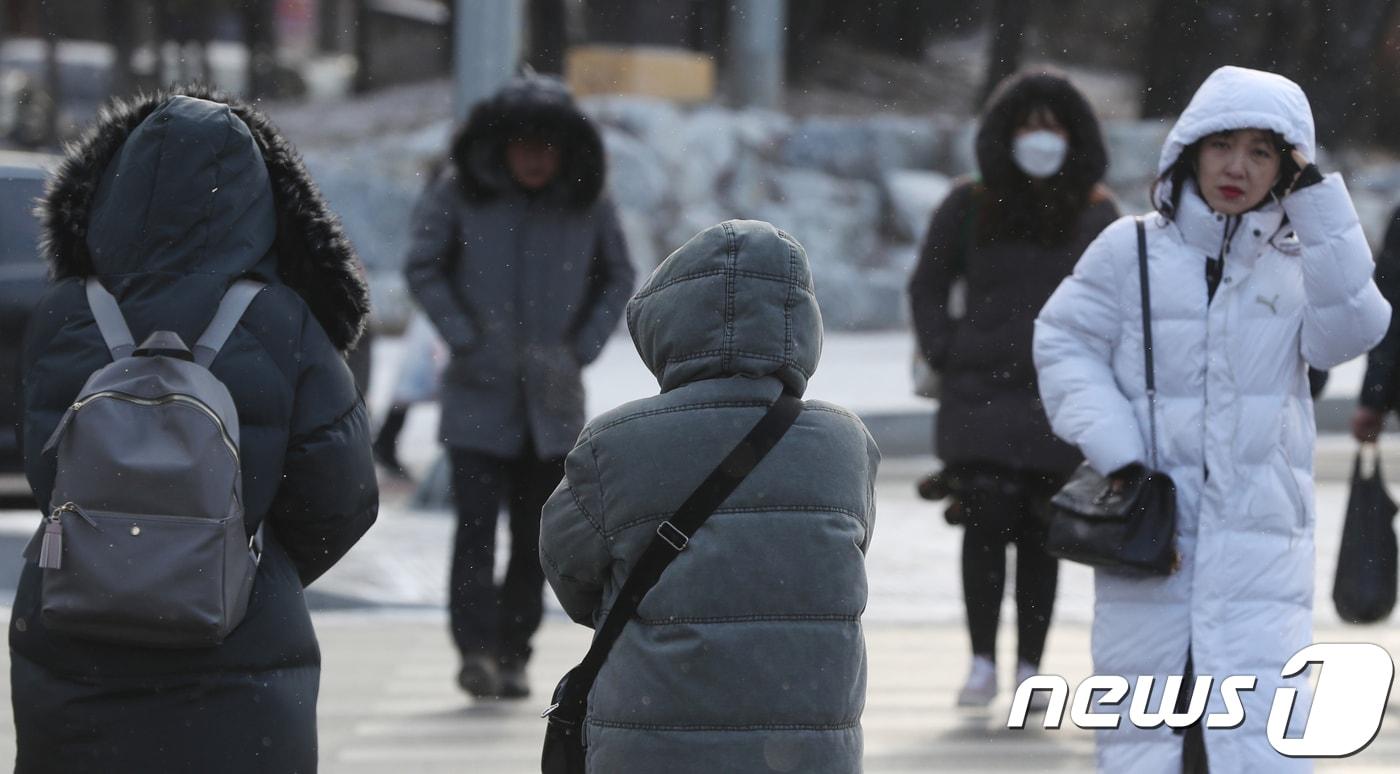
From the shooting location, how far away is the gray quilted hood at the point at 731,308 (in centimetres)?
324

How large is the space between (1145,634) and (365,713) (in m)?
2.94

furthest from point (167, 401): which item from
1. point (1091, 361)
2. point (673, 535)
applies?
point (1091, 361)

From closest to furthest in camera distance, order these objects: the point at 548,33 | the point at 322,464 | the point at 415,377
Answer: the point at 322,464 < the point at 415,377 < the point at 548,33

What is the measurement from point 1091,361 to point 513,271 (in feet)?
8.08

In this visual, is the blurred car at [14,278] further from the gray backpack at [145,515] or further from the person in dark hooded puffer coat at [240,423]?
the gray backpack at [145,515]

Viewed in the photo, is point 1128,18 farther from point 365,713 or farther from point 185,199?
point 185,199

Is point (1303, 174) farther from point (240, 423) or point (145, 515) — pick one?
point (145, 515)

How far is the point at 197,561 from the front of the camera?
324 cm

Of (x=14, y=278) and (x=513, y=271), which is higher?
(x=513, y=271)

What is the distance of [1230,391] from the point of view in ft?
14.5

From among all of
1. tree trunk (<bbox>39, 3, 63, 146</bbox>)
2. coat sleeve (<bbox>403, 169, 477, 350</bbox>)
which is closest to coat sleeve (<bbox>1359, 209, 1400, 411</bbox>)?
coat sleeve (<bbox>403, 169, 477, 350</bbox>)

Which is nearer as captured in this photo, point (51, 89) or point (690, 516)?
point (690, 516)
